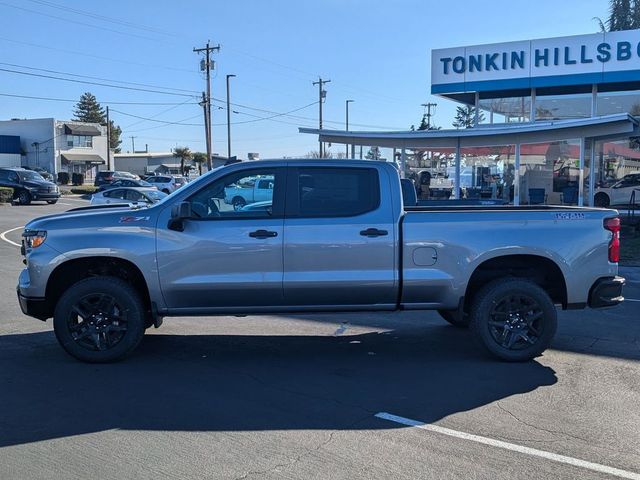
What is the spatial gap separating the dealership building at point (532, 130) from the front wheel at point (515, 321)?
1405 centimetres

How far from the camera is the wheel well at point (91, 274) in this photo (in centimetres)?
623

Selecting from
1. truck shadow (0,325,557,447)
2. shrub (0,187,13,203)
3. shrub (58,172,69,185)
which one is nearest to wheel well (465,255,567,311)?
truck shadow (0,325,557,447)

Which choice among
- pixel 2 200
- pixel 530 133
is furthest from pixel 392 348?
pixel 2 200

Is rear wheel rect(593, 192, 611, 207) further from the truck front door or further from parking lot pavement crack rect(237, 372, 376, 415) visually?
parking lot pavement crack rect(237, 372, 376, 415)

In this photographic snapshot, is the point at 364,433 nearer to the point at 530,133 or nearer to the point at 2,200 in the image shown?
the point at 530,133

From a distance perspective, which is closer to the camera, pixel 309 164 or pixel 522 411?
pixel 522 411

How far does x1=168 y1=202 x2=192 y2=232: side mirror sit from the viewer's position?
5.98m

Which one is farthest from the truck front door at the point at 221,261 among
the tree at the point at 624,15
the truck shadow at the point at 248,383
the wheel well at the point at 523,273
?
the tree at the point at 624,15

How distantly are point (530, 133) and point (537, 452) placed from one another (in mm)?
17673

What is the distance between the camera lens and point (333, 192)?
636 centimetres

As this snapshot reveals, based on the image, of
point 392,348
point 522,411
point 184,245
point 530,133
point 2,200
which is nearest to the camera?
point 522,411

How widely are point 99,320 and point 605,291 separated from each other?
5.08 meters

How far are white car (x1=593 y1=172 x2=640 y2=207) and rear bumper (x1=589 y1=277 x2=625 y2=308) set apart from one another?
719 inches

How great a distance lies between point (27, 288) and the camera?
6.18 metres
